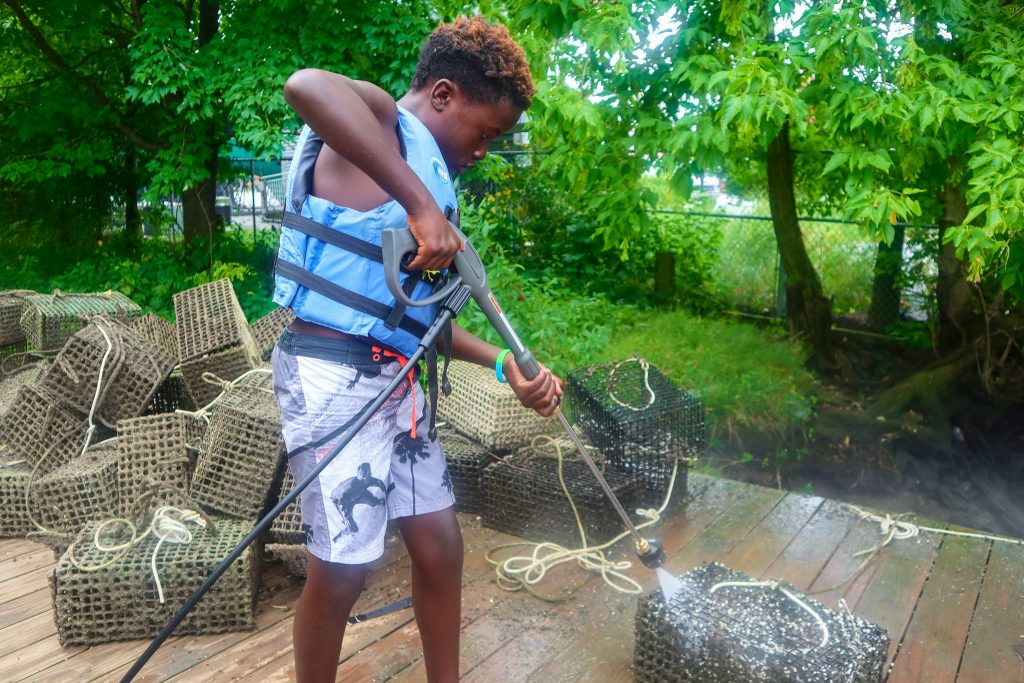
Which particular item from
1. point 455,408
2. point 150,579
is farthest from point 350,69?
point 150,579

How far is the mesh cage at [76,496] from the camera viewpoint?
117 inches

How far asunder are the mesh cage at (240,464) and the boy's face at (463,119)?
1373 millimetres

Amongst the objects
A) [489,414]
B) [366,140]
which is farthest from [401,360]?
[489,414]

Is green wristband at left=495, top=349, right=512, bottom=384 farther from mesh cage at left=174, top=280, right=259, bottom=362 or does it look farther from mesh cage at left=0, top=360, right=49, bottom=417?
mesh cage at left=0, top=360, right=49, bottom=417

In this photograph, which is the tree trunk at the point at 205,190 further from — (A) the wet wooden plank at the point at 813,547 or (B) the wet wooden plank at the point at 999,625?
(B) the wet wooden plank at the point at 999,625

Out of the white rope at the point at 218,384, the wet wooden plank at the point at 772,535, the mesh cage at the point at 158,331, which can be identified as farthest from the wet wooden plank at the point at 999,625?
the mesh cage at the point at 158,331

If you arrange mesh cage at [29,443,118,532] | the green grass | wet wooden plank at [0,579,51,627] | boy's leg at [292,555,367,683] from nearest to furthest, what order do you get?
boy's leg at [292,555,367,683] < wet wooden plank at [0,579,51,627] < mesh cage at [29,443,118,532] < the green grass

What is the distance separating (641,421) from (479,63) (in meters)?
1.85

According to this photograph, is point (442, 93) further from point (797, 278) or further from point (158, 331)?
point (797, 278)

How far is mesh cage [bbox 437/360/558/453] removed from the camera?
347 cm

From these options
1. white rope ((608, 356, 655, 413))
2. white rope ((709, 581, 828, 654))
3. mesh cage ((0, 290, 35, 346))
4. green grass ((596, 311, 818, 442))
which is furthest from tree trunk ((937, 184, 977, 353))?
mesh cage ((0, 290, 35, 346))

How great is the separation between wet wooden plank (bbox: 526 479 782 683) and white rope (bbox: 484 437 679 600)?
0.29 ft

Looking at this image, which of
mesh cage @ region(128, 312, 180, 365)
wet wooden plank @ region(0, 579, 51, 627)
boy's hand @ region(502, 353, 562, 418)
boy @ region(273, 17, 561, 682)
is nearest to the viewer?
boy @ region(273, 17, 561, 682)

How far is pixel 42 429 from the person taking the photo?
11.2 ft
